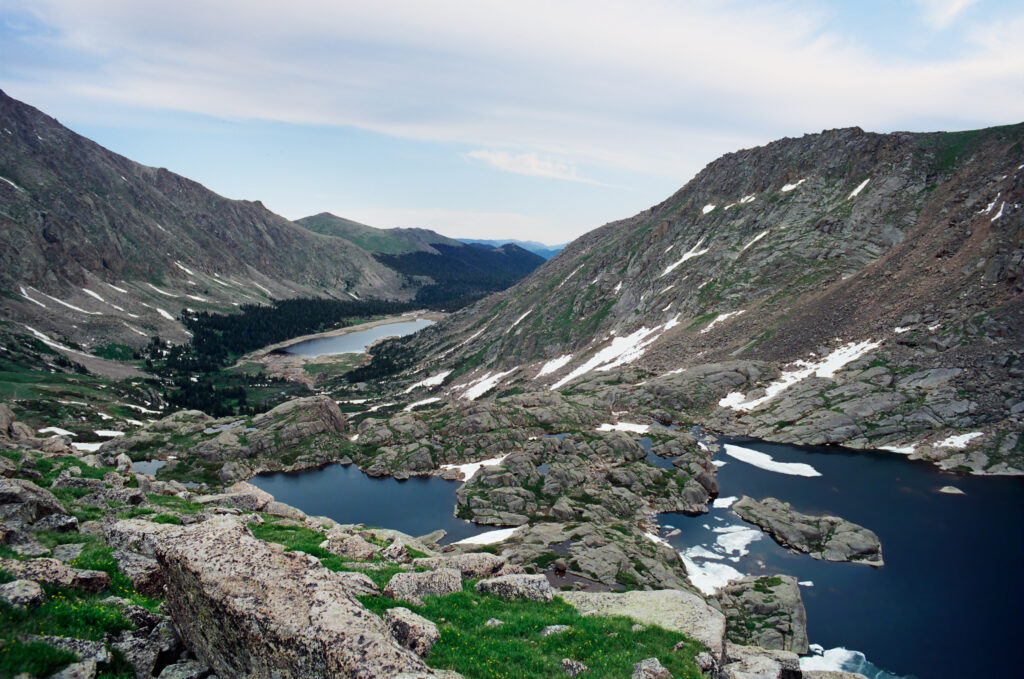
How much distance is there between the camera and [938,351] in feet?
205

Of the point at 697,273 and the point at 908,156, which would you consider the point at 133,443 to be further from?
the point at 908,156

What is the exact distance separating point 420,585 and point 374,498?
4881 centimetres

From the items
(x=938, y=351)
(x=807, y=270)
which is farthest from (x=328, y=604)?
(x=807, y=270)

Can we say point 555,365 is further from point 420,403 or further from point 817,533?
point 817,533

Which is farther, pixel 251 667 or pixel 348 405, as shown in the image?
pixel 348 405

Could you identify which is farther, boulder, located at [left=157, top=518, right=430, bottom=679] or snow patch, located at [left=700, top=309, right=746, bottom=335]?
snow patch, located at [left=700, top=309, right=746, bottom=335]

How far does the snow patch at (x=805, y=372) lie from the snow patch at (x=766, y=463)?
10.6 m

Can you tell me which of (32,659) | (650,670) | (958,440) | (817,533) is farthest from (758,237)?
(32,659)

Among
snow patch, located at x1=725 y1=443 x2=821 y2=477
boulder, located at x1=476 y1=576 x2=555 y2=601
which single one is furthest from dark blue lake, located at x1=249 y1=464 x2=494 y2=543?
snow patch, located at x1=725 y1=443 x2=821 y2=477

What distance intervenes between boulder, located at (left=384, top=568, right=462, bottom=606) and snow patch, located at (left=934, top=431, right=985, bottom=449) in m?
59.1

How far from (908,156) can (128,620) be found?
127369 mm

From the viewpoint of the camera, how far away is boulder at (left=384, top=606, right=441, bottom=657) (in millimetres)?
12797

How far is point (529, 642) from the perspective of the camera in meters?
14.7

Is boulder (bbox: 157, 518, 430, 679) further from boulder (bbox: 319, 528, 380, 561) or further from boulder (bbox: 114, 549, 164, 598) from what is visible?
boulder (bbox: 319, 528, 380, 561)
